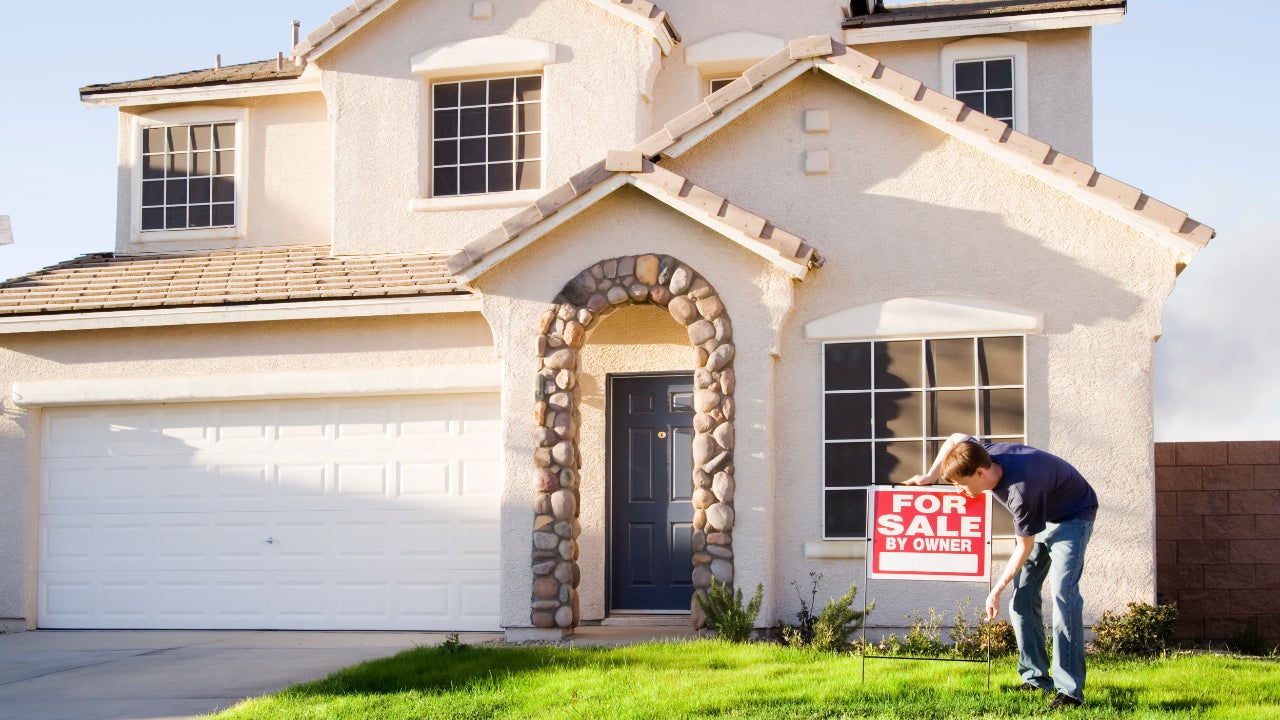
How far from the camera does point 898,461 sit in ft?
38.1

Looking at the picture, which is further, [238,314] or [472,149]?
[472,149]

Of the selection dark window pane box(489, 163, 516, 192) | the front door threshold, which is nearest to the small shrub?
the front door threshold

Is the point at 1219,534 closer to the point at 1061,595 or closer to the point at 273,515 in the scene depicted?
the point at 1061,595

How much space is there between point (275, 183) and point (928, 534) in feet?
31.9

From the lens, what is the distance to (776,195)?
39.5 ft

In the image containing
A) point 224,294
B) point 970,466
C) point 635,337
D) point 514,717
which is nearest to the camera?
point 970,466

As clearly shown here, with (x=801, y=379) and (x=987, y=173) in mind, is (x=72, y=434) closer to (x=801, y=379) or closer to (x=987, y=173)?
(x=801, y=379)

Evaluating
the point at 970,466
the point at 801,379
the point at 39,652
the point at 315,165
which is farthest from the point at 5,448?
the point at 970,466

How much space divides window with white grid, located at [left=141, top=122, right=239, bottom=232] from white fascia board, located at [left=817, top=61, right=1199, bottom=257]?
25.3ft

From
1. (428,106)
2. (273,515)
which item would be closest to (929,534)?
(273,515)

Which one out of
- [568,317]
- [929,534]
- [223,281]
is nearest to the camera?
[929,534]

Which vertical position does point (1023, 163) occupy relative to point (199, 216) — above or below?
below

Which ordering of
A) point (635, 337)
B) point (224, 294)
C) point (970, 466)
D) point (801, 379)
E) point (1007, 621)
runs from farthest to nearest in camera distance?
point (224, 294)
point (635, 337)
point (801, 379)
point (1007, 621)
point (970, 466)

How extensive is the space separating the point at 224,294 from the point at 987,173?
7.53 metres
